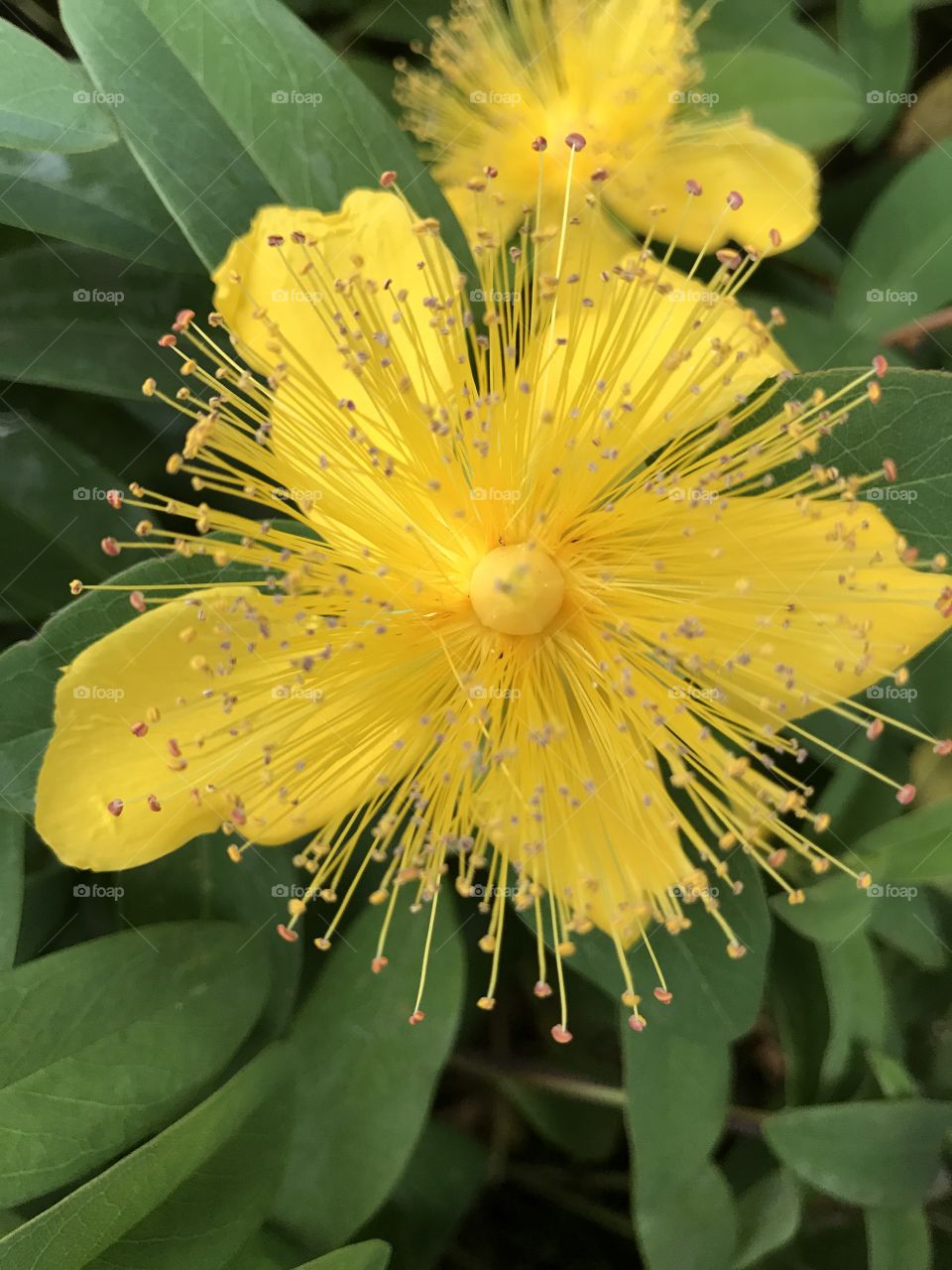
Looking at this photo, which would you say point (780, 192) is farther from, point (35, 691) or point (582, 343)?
point (35, 691)

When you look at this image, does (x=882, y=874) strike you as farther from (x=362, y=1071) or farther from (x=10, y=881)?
(x=10, y=881)

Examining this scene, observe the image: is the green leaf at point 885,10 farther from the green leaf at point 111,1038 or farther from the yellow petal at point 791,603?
the green leaf at point 111,1038

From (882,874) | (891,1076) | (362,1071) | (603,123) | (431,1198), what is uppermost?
(603,123)

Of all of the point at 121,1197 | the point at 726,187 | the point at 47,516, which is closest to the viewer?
the point at 121,1197

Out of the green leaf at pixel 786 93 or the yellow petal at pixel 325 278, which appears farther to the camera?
the green leaf at pixel 786 93

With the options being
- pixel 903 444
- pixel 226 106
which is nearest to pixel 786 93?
pixel 903 444

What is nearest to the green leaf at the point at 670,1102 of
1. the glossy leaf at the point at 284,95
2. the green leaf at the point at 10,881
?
the green leaf at the point at 10,881

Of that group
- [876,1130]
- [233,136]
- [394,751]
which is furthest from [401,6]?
[876,1130]
